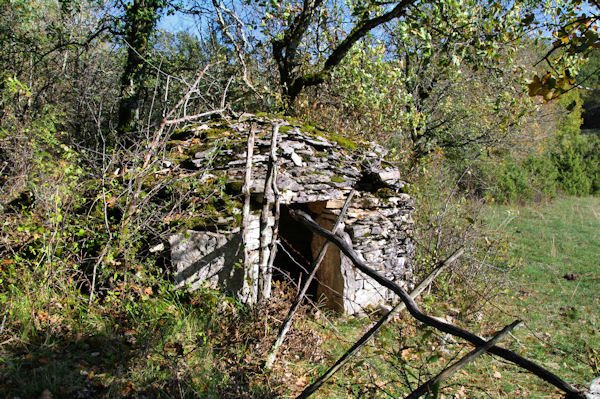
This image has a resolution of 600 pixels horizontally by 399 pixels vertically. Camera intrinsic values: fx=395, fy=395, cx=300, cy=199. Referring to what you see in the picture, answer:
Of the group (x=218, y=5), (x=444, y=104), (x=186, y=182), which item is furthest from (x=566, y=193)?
(x=186, y=182)

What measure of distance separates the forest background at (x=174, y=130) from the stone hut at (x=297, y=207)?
10.2 inches

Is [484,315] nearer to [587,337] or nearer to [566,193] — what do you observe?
[587,337]

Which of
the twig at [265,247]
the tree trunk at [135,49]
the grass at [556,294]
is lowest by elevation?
the grass at [556,294]

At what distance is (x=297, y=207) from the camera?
550cm

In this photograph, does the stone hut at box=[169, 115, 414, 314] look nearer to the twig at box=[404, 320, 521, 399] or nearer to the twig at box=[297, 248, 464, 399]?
the twig at box=[297, 248, 464, 399]

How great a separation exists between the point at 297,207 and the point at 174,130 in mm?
2093

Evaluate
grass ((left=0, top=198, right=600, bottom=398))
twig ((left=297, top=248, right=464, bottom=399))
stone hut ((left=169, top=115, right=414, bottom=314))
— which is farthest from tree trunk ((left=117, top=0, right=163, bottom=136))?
twig ((left=297, top=248, right=464, bottom=399))

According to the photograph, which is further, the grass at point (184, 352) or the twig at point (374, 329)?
the grass at point (184, 352)

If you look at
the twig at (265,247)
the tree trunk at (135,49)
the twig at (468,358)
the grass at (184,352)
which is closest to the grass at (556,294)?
the grass at (184,352)

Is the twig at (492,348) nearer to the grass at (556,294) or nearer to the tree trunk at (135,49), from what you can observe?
the grass at (556,294)

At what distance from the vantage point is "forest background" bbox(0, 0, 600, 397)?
10.0 feet

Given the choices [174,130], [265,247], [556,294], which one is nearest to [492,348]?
[265,247]

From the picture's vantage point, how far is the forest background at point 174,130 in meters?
3.06

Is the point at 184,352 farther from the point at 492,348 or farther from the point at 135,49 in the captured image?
the point at 135,49
